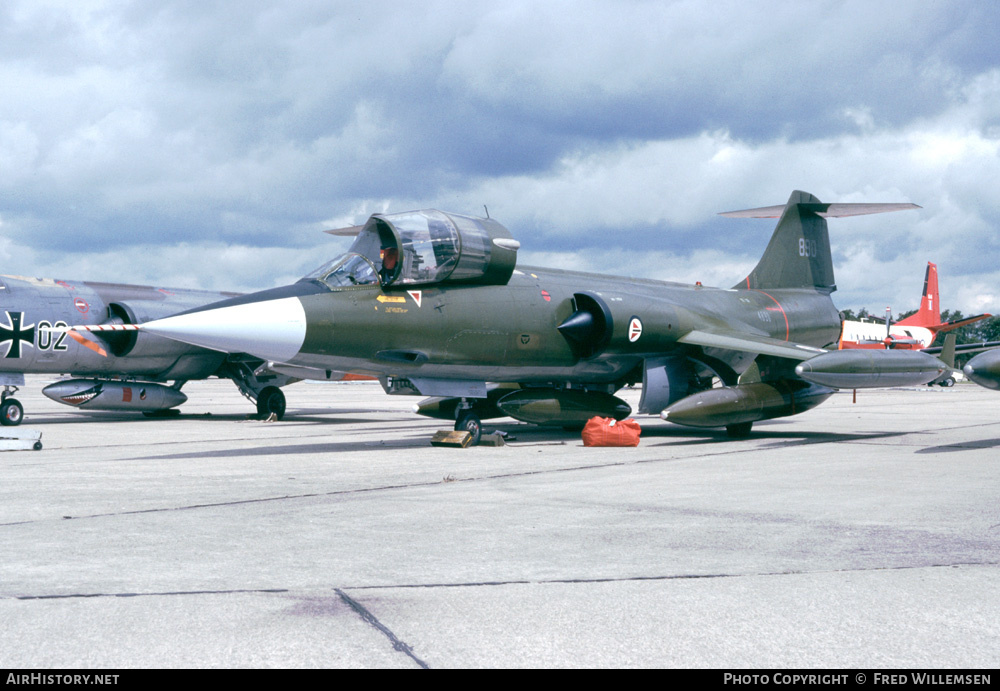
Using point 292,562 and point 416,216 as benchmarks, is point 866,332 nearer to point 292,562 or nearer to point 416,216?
point 416,216

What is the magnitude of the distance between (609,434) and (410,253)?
393cm

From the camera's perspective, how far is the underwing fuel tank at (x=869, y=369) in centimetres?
1280

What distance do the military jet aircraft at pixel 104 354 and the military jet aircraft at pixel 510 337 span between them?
4.00 meters

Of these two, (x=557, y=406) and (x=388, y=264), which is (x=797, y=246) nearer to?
(x=557, y=406)

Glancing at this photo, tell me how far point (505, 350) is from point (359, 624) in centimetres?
935

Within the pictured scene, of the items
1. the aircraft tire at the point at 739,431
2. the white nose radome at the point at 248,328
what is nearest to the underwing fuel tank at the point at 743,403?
the aircraft tire at the point at 739,431

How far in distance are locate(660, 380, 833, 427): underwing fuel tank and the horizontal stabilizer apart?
237 inches

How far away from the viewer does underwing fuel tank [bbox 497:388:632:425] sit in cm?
1357

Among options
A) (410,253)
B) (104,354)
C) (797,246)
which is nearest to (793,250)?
(797,246)

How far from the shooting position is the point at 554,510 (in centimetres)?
684

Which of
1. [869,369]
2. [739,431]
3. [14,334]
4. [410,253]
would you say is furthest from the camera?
[14,334]

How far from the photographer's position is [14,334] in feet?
57.3
